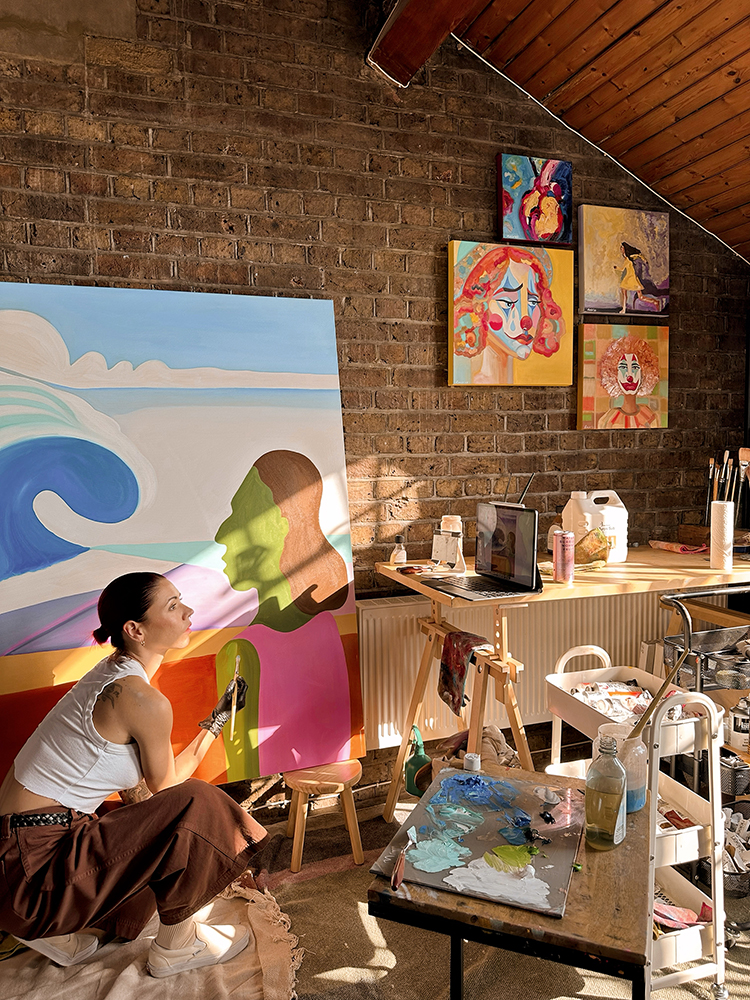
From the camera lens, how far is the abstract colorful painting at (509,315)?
2.95m

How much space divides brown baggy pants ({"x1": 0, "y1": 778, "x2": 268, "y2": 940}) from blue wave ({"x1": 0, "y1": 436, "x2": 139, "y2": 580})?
81 centimetres

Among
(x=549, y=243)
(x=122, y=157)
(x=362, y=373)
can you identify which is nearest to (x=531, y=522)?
(x=362, y=373)

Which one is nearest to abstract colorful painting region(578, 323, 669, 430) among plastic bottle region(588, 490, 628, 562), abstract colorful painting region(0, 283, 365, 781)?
plastic bottle region(588, 490, 628, 562)

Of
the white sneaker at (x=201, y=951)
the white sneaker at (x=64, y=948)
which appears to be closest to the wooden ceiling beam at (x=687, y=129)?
the white sneaker at (x=201, y=951)

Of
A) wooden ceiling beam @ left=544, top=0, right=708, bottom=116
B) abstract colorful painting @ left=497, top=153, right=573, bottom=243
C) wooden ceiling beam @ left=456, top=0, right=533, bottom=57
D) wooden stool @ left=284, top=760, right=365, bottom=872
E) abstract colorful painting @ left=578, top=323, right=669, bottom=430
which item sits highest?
wooden ceiling beam @ left=456, top=0, right=533, bottom=57

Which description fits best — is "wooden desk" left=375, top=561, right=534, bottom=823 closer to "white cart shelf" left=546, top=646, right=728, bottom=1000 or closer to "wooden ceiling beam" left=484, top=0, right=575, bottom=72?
"white cart shelf" left=546, top=646, right=728, bottom=1000

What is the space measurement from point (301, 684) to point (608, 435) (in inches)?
66.9

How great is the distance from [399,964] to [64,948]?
0.94 m

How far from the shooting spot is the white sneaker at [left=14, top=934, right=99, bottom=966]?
209cm

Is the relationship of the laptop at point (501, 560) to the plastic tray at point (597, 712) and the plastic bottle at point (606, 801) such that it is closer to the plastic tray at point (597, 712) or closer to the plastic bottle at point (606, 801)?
the plastic tray at point (597, 712)

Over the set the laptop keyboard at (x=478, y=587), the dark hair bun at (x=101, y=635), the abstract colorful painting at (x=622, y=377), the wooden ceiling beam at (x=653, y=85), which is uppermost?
the wooden ceiling beam at (x=653, y=85)

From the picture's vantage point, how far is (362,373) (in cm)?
289

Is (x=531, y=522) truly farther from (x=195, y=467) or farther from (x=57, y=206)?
(x=57, y=206)

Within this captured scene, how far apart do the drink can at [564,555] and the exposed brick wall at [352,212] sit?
64 cm
